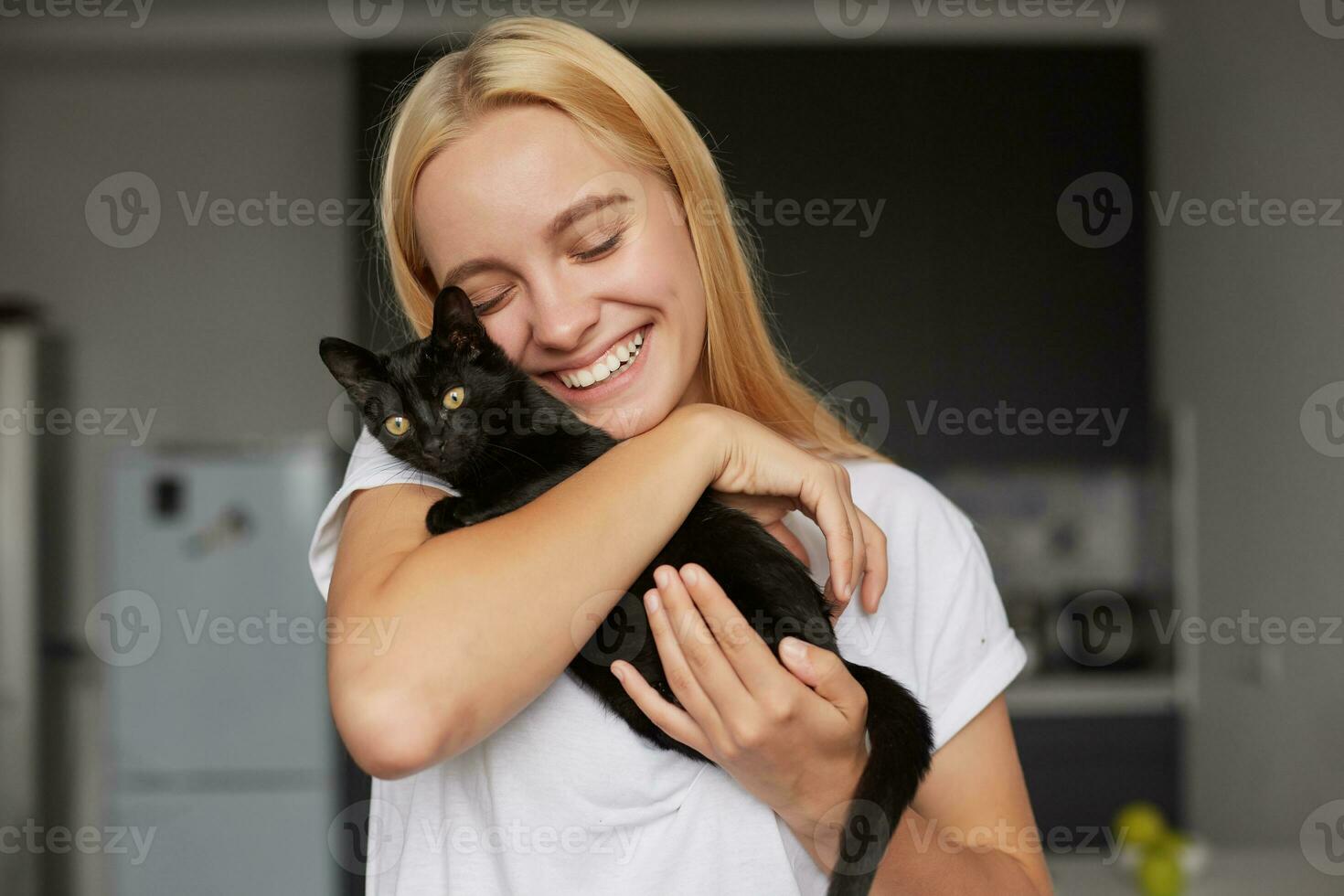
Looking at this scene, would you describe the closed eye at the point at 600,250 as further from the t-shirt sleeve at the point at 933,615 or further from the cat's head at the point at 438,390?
the t-shirt sleeve at the point at 933,615

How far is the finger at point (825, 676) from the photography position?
0.92 metres

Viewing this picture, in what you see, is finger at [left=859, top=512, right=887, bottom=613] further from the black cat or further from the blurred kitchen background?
the blurred kitchen background

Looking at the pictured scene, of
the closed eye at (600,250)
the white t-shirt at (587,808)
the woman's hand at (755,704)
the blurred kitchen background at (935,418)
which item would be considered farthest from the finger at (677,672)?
the blurred kitchen background at (935,418)

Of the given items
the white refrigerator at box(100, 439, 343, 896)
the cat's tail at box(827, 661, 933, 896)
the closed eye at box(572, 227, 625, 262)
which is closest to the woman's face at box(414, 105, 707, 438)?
the closed eye at box(572, 227, 625, 262)

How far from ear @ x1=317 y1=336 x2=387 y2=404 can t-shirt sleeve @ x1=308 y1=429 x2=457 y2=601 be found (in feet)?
0.37

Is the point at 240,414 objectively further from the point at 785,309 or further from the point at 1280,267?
the point at 1280,267

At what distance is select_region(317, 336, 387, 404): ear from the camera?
4.21 ft

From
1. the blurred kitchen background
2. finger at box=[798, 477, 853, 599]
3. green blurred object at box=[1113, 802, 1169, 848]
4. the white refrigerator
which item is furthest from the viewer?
the white refrigerator

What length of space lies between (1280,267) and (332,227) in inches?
152

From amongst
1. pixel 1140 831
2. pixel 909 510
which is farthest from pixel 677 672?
pixel 1140 831

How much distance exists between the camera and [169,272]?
480 cm

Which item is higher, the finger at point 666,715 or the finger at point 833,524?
the finger at point 833,524

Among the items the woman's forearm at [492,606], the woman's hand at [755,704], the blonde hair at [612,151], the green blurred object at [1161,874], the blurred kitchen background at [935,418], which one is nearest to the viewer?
the woman's forearm at [492,606]

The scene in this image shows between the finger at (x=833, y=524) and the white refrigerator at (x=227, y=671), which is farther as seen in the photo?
the white refrigerator at (x=227, y=671)
